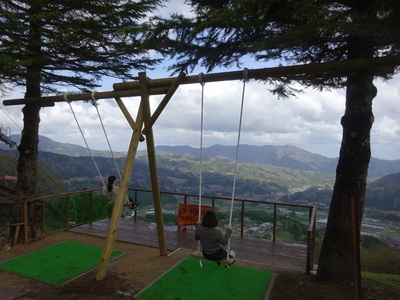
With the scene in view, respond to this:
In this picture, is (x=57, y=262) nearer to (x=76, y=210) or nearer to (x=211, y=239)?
(x=211, y=239)

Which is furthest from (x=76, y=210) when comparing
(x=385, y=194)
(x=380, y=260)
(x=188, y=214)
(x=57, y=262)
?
(x=385, y=194)

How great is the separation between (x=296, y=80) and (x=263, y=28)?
174cm

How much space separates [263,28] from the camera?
4.56 meters

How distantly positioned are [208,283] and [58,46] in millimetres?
6283

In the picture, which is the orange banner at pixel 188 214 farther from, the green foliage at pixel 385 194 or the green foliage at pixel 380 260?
the green foliage at pixel 385 194

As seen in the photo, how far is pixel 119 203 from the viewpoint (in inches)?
194

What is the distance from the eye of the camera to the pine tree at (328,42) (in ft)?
10.7

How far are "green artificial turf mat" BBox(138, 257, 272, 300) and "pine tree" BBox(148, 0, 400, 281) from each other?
112 cm

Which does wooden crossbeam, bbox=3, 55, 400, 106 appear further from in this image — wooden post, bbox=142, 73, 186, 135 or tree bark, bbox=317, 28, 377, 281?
tree bark, bbox=317, 28, 377, 281

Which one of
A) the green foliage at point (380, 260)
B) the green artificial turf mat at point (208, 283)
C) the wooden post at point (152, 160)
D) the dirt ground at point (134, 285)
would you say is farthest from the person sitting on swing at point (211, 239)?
the green foliage at point (380, 260)

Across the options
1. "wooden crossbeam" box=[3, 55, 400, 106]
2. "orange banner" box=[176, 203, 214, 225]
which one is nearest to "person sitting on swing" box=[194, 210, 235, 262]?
"wooden crossbeam" box=[3, 55, 400, 106]

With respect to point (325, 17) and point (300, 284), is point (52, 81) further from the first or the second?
point (300, 284)

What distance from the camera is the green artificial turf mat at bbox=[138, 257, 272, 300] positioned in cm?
422

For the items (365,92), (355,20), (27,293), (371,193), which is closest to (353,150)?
(365,92)
